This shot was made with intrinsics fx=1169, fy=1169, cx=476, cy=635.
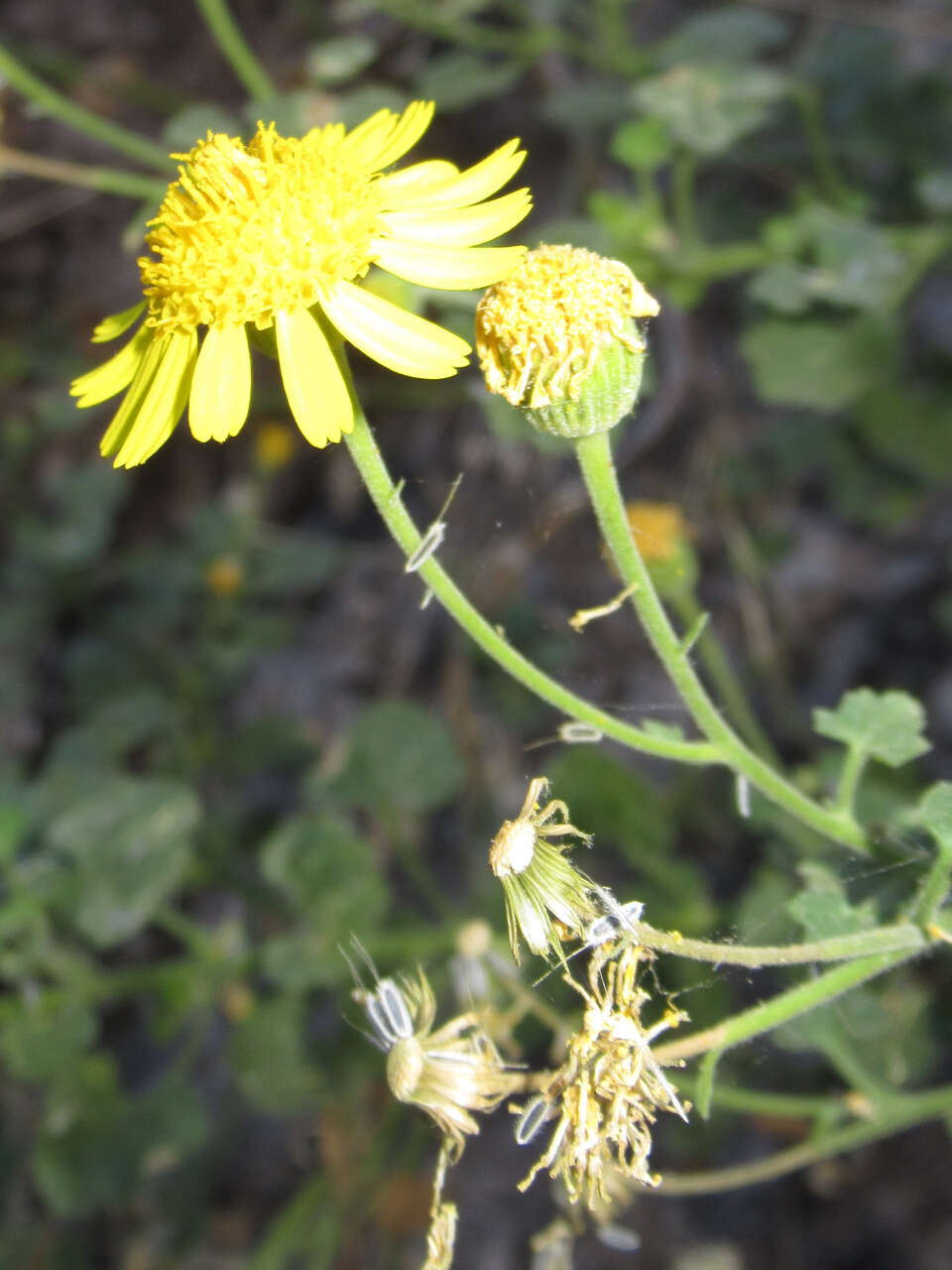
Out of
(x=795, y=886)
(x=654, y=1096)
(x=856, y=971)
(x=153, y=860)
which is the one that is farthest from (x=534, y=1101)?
(x=153, y=860)

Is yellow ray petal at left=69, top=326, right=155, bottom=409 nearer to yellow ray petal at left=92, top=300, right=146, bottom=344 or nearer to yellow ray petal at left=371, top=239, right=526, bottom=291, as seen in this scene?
yellow ray petal at left=92, top=300, right=146, bottom=344

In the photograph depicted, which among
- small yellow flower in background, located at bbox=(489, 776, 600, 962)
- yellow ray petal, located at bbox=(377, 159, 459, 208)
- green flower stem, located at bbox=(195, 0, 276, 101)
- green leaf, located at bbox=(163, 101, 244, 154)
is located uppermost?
green flower stem, located at bbox=(195, 0, 276, 101)

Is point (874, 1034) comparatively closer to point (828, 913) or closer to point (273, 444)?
point (828, 913)

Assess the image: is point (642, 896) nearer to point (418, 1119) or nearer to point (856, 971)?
point (418, 1119)

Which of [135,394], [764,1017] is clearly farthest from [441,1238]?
[135,394]

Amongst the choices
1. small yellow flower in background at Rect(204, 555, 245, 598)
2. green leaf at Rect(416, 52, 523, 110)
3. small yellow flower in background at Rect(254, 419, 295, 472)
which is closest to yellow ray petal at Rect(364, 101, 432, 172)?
green leaf at Rect(416, 52, 523, 110)

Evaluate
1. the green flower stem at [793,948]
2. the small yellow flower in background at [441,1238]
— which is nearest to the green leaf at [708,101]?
the green flower stem at [793,948]

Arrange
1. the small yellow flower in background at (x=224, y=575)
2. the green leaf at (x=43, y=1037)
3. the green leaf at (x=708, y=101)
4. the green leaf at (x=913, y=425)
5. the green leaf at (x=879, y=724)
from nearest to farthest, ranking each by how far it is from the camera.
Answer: the green leaf at (x=879, y=724)
the green leaf at (x=43, y=1037)
the green leaf at (x=708, y=101)
the green leaf at (x=913, y=425)
the small yellow flower in background at (x=224, y=575)

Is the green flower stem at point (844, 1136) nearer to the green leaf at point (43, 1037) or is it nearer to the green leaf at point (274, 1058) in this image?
the green leaf at point (274, 1058)
